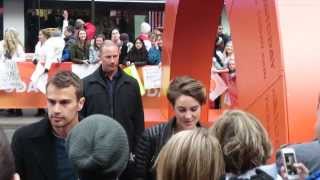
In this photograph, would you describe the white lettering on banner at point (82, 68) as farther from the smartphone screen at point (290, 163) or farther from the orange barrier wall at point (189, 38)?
the smartphone screen at point (290, 163)

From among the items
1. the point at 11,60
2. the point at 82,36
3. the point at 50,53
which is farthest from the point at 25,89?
the point at 82,36

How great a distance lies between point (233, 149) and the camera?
321 cm

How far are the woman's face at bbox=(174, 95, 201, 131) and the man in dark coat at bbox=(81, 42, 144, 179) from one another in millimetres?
1855

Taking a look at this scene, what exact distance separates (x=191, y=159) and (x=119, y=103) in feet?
12.6

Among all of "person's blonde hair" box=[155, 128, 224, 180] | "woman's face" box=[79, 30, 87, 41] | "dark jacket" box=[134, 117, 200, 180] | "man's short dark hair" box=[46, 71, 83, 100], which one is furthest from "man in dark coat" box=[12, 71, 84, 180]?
"woman's face" box=[79, 30, 87, 41]

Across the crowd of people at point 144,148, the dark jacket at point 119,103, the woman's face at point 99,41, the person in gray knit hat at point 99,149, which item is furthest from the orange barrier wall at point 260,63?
the woman's face at point 99,41

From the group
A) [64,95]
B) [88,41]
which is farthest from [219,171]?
[88,41]

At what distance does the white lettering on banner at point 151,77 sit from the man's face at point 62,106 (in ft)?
36.5

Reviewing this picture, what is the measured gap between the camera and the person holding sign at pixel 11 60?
51.5ft

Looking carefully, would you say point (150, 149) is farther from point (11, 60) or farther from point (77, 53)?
point (11, 60)

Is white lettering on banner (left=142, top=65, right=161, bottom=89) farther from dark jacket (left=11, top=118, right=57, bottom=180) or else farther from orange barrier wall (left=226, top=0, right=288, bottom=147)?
dark jacket (left=11, top=118, right=57, bottom=180)

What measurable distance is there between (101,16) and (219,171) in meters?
23.5

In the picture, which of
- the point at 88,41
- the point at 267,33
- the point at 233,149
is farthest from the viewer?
the point at 88,41

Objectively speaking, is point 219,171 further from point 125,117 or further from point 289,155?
point 125,117
